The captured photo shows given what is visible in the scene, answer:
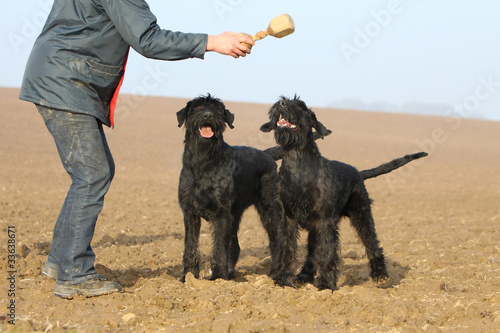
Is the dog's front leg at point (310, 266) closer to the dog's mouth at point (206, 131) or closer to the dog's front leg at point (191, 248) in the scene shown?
the dog's front leg at point (191, 248)

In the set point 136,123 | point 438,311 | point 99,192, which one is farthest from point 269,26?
point 136,123

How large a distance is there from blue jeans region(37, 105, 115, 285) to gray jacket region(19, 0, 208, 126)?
0.41 feet

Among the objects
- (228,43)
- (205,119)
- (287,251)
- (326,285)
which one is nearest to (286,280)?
(287,251)

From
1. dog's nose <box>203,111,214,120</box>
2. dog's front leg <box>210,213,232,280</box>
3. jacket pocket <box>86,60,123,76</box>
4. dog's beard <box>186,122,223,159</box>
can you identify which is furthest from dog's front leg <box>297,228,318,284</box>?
jacket pocket <box>86,60,123,76</box>

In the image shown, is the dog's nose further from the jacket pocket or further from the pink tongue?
the jacket pocket

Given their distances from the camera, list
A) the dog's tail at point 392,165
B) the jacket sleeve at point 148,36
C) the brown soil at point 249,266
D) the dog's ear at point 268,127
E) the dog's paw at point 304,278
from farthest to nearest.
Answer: the dog's tail at point 392,165, the dog's paw at point 304,278, the dog's ear at point 268,127, the jacket sleeve at point 148,36, the brown soil at point 249,266

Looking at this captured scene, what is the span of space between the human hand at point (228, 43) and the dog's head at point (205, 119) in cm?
131

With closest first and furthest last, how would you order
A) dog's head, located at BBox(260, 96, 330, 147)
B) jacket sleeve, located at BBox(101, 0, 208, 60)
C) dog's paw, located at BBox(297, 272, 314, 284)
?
jacket sleeve, located at BBox(101, 0, 208, 60)
dog's head, located at BBox(260, 96, 330, 147)
dog's paw, located at BBox(297, 272, 314, 284)

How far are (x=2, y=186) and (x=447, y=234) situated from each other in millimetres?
10790

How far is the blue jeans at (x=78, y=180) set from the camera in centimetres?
453

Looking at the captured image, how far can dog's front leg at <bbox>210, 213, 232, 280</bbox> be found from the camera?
18.8 feet

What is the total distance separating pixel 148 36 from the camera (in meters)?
4.30

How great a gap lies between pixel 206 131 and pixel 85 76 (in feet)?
4.93

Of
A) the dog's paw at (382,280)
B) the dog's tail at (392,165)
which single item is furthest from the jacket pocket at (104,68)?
the dog's paw at (382,280)
